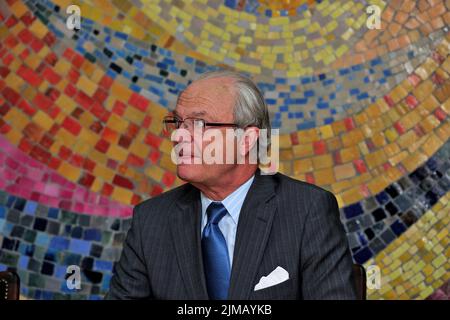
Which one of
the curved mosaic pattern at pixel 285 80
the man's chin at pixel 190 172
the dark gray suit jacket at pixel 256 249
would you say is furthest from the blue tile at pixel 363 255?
the man's chin at pixel 190 172

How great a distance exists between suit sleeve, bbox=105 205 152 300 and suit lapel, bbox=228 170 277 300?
0.83ft

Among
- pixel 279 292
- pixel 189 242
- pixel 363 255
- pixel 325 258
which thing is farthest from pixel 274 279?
pixel 363 255

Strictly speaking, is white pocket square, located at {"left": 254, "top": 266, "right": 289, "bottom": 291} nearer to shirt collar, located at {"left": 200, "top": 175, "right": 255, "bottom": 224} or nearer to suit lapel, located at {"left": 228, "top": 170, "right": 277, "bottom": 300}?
suit lapel, located at {"left": 228, "top": 170, "right": 277, "bottom": 300}

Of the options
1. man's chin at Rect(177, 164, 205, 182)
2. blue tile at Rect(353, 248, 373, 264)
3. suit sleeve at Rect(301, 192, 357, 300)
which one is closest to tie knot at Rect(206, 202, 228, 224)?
man's chin at Rect(177, 164, 205, 182)

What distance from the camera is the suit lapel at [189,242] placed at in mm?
2055

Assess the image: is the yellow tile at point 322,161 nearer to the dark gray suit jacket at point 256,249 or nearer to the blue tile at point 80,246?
the blue tile at point 80,246

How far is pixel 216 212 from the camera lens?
7.07 feet

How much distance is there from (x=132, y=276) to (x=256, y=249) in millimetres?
340

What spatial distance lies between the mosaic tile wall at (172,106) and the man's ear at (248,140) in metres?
1.40

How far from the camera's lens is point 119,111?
11.5 feet

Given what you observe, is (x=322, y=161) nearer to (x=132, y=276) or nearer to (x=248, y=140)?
(x=248, y=140)

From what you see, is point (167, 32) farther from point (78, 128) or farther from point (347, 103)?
point (347, 103)

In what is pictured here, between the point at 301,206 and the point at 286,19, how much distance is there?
1664 millimetres
